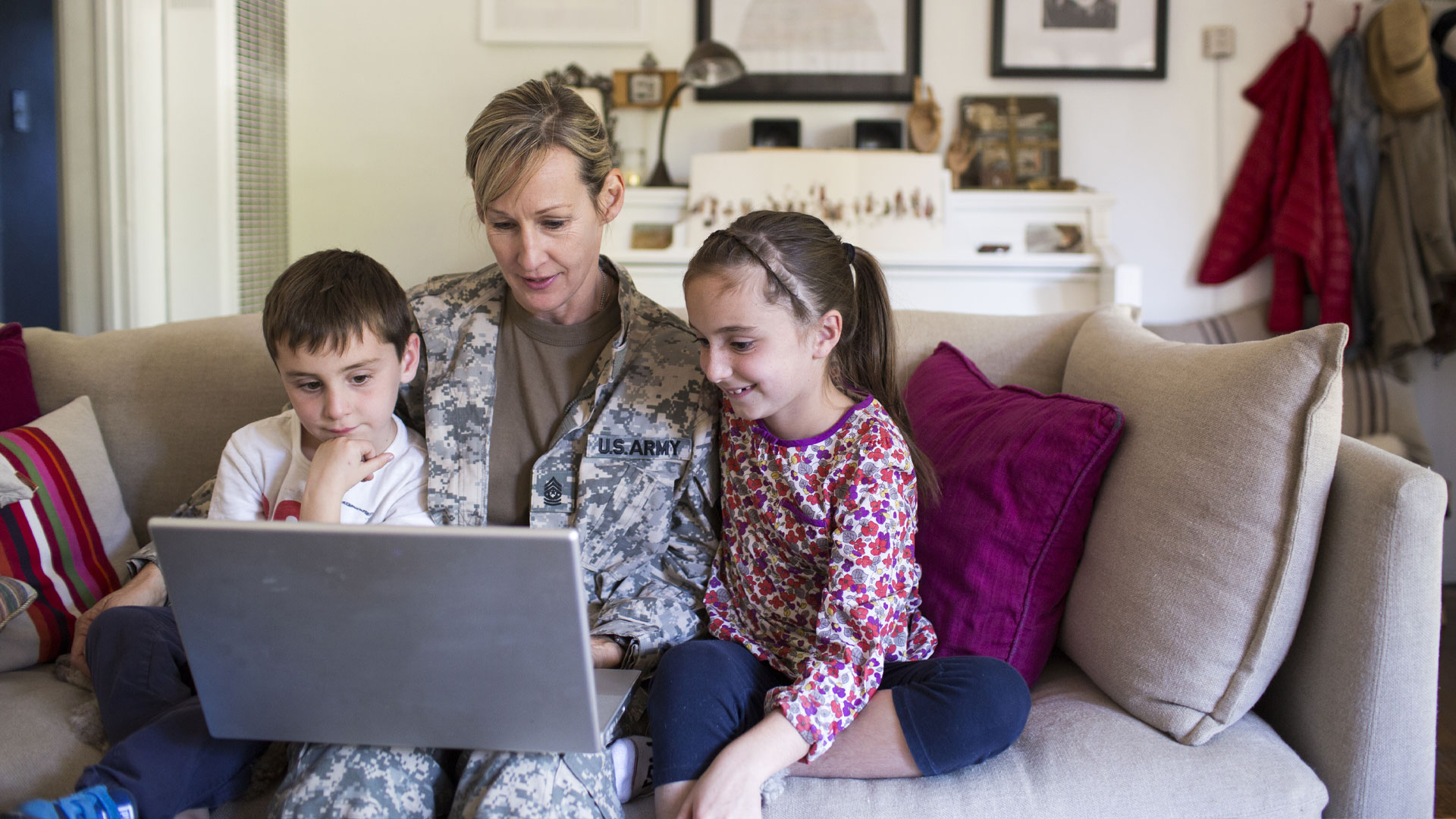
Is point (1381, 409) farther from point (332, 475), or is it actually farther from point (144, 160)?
point (144, 160)

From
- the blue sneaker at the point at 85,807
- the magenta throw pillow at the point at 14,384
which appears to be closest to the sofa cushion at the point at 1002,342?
the blue sneaker at the point at 85,807

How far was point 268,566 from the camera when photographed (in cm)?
84

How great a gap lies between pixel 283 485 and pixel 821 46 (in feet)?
8.12

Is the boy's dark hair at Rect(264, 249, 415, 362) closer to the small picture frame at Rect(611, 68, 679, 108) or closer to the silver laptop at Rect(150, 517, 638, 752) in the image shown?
the silver laptop at Rect(150, 517, 638, 752)

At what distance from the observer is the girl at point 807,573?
1.05 meters

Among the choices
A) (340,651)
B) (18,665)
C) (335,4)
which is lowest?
(18,665)

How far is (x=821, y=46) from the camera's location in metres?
3.22

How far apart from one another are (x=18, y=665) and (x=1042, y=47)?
9.93ft

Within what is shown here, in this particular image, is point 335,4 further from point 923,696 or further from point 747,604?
point 923,696

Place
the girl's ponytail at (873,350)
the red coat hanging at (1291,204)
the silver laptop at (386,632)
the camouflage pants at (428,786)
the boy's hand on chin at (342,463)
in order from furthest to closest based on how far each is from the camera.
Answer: the red coat hanging at (1291,204), the girl's ponytail at (873,350), the boy's hand on chin at (342,463), the camouflage pants at (428,786), the silver laptop at (386,632)

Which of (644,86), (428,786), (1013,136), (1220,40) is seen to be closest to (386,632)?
(428,786)

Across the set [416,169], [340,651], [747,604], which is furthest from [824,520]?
[416,169]

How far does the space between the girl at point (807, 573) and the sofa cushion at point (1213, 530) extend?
16 cm

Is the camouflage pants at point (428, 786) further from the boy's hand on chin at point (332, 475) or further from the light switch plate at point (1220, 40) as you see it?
the light switch plate at point (1220, 40)
